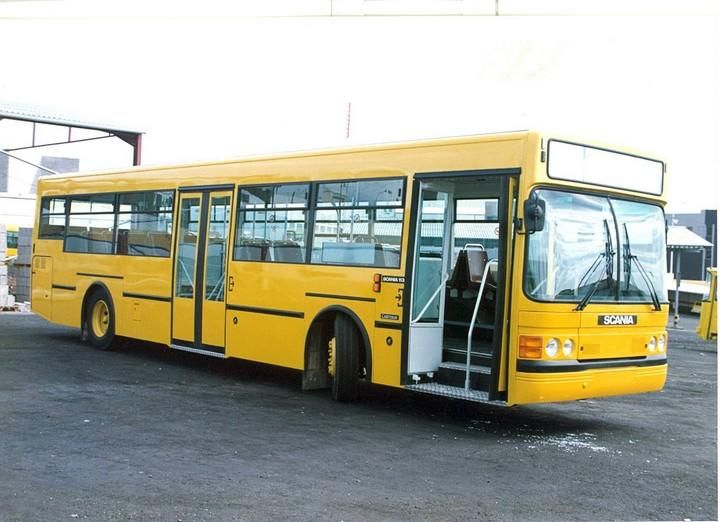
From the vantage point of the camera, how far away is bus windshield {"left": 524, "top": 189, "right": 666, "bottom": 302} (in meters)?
8.43

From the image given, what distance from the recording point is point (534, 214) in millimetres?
8258

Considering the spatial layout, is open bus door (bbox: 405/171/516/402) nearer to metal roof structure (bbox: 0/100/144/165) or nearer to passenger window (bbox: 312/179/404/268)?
passenger window (bbox: 312/179/404/268)

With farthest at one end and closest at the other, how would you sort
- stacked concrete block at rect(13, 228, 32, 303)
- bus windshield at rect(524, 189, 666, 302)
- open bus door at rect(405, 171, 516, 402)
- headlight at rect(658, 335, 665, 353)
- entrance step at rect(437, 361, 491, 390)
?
stacked concrete block at rect(13, 228, 32, 303) < headlight at rect(658, 335, 665, 353) < open bus door at rect(405, 171, 516, 402) < entrance step at rect(437, 361, 491, 390) < bus windshield at rect(524, 189, 666, 302)

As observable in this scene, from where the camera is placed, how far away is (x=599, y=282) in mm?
8727

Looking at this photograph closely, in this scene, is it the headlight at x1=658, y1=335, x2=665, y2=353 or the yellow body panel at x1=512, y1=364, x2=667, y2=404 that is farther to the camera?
the headlight at x1=658, y1=335, x2=665, y2=353

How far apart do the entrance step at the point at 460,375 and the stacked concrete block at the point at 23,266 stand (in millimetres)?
16604

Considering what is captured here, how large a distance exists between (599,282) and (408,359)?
204cm

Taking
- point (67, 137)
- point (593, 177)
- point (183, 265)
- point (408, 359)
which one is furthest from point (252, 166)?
point (67, 137)

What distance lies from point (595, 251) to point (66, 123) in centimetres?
1684

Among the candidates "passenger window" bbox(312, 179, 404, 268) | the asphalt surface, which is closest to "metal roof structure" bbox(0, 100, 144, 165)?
the asphalt surface

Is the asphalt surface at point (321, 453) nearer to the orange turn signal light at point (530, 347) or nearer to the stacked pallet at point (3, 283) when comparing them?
the orange turn signal light at point (530, 347)

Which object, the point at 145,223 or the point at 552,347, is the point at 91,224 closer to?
the point at 145,223

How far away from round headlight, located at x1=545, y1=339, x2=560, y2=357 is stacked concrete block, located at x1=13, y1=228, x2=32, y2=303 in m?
17.9

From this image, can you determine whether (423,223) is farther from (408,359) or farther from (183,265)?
(183,265)
